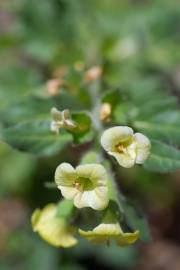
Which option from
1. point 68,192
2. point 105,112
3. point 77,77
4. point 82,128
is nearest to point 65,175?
point 68,192

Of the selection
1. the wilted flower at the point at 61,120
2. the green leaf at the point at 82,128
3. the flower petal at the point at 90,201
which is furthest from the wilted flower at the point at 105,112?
the flower petal at the point at 90,201

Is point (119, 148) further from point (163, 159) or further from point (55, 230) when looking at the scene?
point (55, 230)

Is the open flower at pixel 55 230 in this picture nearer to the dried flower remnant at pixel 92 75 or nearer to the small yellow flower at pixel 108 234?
the small yellow flower at pixel 108 234

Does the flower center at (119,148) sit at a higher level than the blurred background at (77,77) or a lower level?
higher

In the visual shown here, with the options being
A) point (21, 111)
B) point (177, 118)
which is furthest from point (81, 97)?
point (177, 118)

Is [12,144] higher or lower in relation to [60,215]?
higher

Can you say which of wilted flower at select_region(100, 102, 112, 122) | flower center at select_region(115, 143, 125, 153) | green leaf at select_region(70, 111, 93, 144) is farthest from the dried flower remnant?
flower center at select_region(115, 143, 125, 153)

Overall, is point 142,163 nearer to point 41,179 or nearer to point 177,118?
point 177,118
